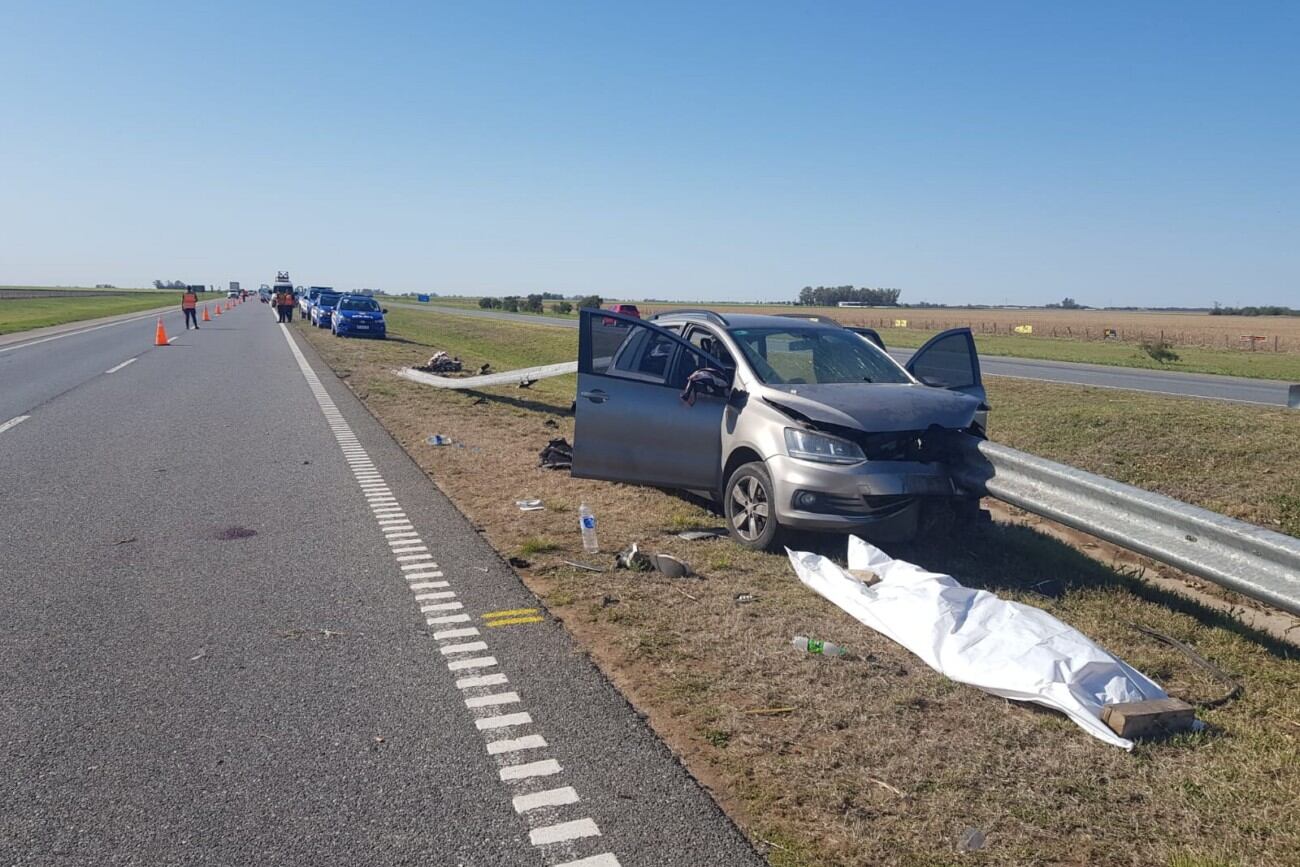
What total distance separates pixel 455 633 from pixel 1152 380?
933 inches

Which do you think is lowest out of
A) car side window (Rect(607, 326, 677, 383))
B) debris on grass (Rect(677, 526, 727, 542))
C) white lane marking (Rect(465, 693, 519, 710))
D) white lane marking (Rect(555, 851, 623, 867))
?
white lane marking (Rect(555, 851, 623, 867))

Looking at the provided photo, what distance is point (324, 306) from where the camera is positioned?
43.3 meters

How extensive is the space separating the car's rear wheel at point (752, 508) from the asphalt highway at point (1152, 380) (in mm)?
14874

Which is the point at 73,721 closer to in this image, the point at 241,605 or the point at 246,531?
the point at 241,605

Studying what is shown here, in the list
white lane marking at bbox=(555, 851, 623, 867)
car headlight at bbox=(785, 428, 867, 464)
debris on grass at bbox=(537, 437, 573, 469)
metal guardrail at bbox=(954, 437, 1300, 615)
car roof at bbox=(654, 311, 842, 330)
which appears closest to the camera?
white lane marking at bbox=(555, 851, 623, 867)

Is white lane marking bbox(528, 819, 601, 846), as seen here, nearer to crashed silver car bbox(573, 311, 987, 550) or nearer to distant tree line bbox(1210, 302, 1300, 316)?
crashed silver car bbox(573, 311, 987, 550)

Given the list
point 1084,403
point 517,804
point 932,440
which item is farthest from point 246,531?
point 1084,403

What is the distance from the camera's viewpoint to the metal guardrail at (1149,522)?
460 centimetres

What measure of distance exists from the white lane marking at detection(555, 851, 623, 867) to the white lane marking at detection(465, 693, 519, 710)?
1275 mm

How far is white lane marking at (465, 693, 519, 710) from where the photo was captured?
13.9 feet

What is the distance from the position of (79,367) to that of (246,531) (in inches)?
684

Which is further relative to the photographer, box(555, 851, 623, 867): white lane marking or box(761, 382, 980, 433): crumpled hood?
box(761, 382, 980, 433): crumpled hood

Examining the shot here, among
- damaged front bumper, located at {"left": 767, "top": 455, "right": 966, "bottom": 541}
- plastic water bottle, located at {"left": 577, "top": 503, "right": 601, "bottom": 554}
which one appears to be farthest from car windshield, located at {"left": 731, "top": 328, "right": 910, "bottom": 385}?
plastic water bottle, located at {"left": 577, "top": 503, "right": 601, "bottom": 554}

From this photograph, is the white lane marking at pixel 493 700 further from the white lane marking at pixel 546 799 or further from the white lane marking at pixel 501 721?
the white lane marking at pixel 546 799
